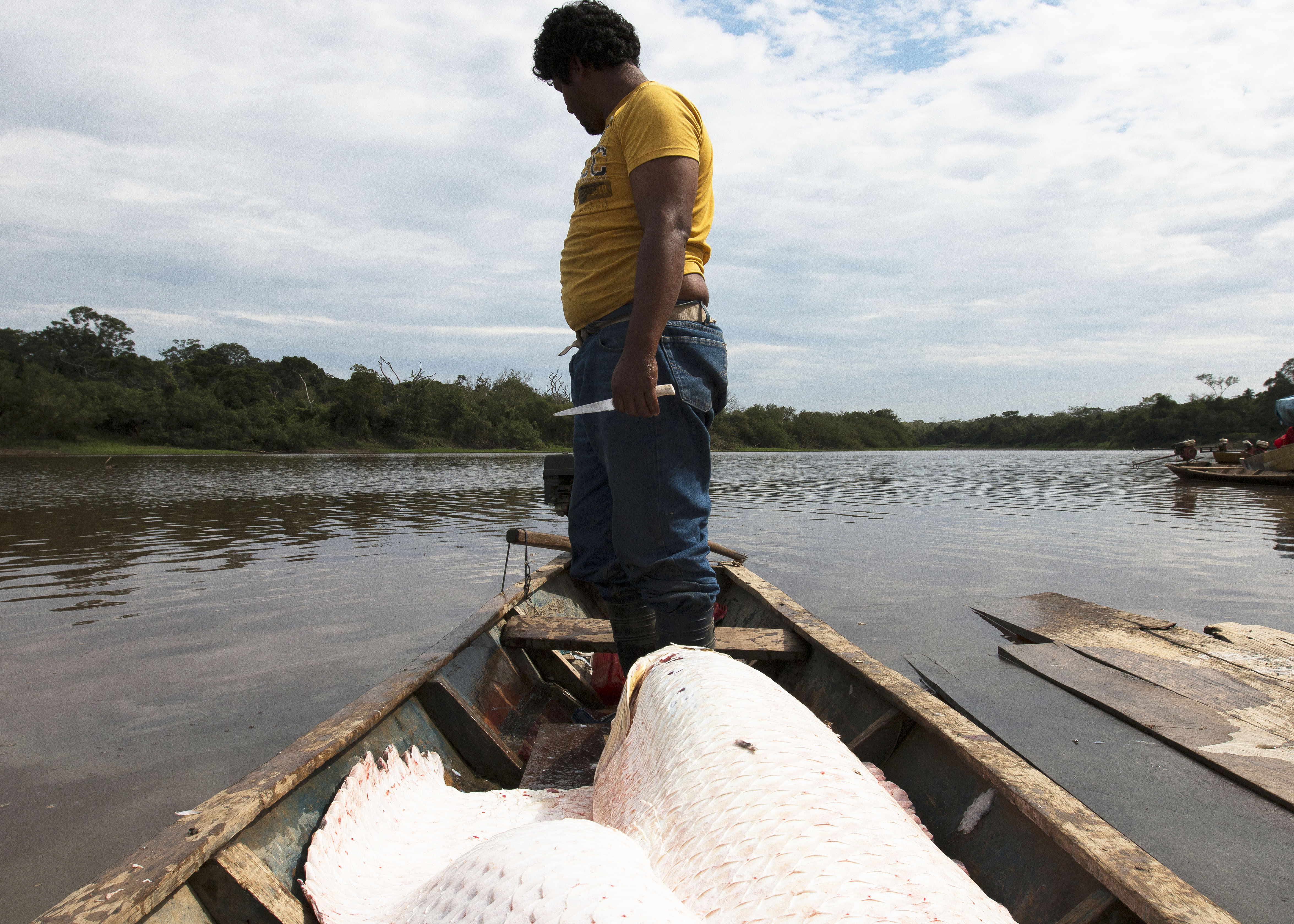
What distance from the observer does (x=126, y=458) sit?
32781 mm

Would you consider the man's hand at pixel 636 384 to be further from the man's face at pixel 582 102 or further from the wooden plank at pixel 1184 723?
the wooden plank at pixel 1184 723

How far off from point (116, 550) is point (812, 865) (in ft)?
31.0

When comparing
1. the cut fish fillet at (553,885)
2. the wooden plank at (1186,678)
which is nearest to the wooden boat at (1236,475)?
the wooden plank at (1186,678)

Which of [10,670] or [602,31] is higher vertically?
[602,31]

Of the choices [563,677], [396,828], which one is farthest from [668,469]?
[563,677]

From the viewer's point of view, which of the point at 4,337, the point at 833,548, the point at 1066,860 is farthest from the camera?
the point at 4,337

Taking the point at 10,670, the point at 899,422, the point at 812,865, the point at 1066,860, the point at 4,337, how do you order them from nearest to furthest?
1. the point at 812,865
2. the point at 1066,860
3. the point at 10,670
4. the point at 4,337
5. the point at 899,422

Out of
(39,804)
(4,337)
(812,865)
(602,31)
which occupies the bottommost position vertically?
(39,804)

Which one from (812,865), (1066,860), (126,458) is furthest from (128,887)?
(126,458)

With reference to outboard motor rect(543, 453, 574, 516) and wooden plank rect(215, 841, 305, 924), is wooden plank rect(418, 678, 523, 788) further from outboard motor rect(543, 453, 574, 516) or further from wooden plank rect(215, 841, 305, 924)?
outboard motor rect(543, 453, 574, 516)

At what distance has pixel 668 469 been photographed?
1856 millimetres

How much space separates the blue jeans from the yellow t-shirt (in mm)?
118

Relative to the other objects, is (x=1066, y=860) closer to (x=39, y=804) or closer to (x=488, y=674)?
(x=488, y=674)

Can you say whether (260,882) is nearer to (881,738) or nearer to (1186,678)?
(881,738)
